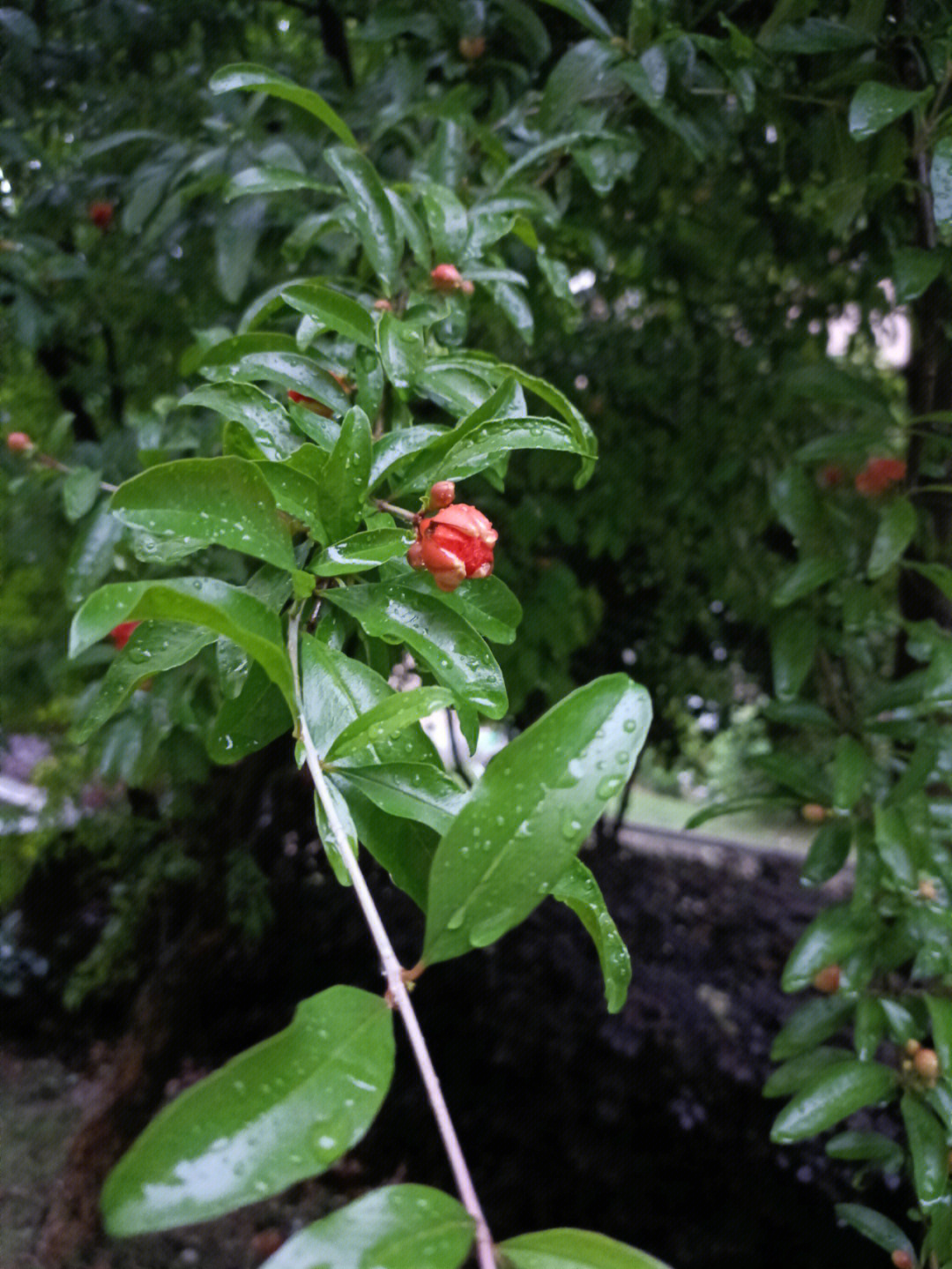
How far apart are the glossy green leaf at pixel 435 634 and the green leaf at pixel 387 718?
2.4 inches

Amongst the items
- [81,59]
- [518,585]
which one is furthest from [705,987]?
[81,59]

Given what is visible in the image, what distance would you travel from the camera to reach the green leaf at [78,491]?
76 centimetres

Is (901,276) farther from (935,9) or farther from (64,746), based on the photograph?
(64,746)

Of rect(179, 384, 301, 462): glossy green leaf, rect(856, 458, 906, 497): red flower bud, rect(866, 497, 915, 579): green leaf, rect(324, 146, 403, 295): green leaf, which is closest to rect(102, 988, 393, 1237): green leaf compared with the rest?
rect(179, 384, 301, 462): glossy green leaf

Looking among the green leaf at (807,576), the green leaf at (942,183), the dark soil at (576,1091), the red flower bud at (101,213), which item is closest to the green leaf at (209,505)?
the green leaf at (942,183)

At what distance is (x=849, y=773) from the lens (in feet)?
2.68

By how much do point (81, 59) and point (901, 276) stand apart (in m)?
0.99

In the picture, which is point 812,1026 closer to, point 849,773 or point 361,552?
point 849,773

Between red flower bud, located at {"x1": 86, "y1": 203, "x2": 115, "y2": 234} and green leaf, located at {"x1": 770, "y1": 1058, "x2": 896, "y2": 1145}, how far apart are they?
1.34 metres

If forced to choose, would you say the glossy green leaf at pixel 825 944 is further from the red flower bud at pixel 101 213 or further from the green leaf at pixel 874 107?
the red flower bud at pixel 101 213

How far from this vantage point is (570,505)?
1483mm

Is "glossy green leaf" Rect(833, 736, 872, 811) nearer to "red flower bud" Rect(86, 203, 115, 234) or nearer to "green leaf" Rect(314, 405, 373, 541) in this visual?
"green leaf" Rect(314, 405, 373, 541)

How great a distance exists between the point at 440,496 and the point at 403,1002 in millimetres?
230

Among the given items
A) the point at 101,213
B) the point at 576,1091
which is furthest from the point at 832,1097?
the point at 101,213
